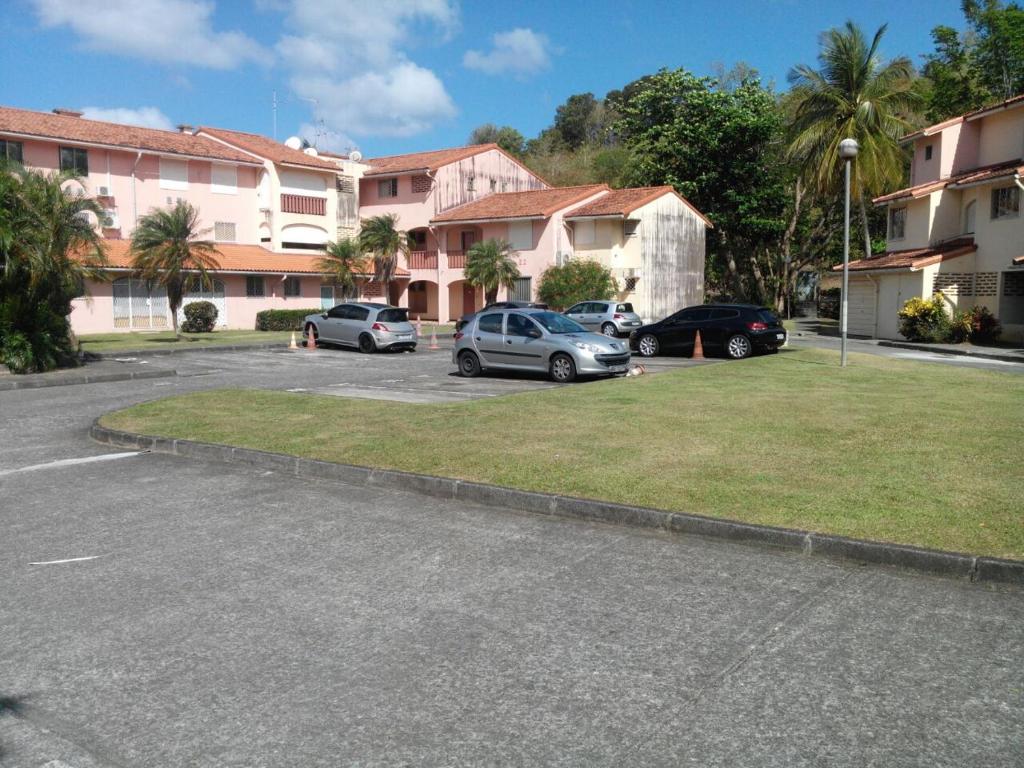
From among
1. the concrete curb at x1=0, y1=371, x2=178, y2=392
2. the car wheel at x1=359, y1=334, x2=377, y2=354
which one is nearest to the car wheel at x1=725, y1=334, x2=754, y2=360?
the car wheel at x1=359, y1=334, x2=377, y2=354

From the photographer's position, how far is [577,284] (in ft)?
131

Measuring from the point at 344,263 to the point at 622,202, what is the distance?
13.7m

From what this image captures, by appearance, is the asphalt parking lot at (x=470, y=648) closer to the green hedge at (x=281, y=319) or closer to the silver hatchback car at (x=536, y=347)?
the silver hatchback car at (x=536, y=347)

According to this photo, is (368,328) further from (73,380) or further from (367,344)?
(73,380)

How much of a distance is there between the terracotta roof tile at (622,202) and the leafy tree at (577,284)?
2.68 metres

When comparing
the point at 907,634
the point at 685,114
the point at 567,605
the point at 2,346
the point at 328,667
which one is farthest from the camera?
the point at 685,114

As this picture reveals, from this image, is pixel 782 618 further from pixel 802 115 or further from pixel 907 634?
pixel 802 115

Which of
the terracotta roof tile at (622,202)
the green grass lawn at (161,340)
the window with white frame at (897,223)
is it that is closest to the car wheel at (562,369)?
the green grass lawn at (161,340)

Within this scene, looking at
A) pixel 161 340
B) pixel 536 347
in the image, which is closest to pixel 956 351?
pixel 536 347

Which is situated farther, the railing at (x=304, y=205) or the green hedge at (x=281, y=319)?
the railing at (x=304, y=205)

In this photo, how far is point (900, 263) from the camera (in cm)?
3269

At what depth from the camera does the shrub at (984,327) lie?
2956 centimetres

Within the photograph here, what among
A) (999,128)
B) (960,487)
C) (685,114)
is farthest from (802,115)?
(960,487)

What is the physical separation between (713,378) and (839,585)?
11636 millimetres
